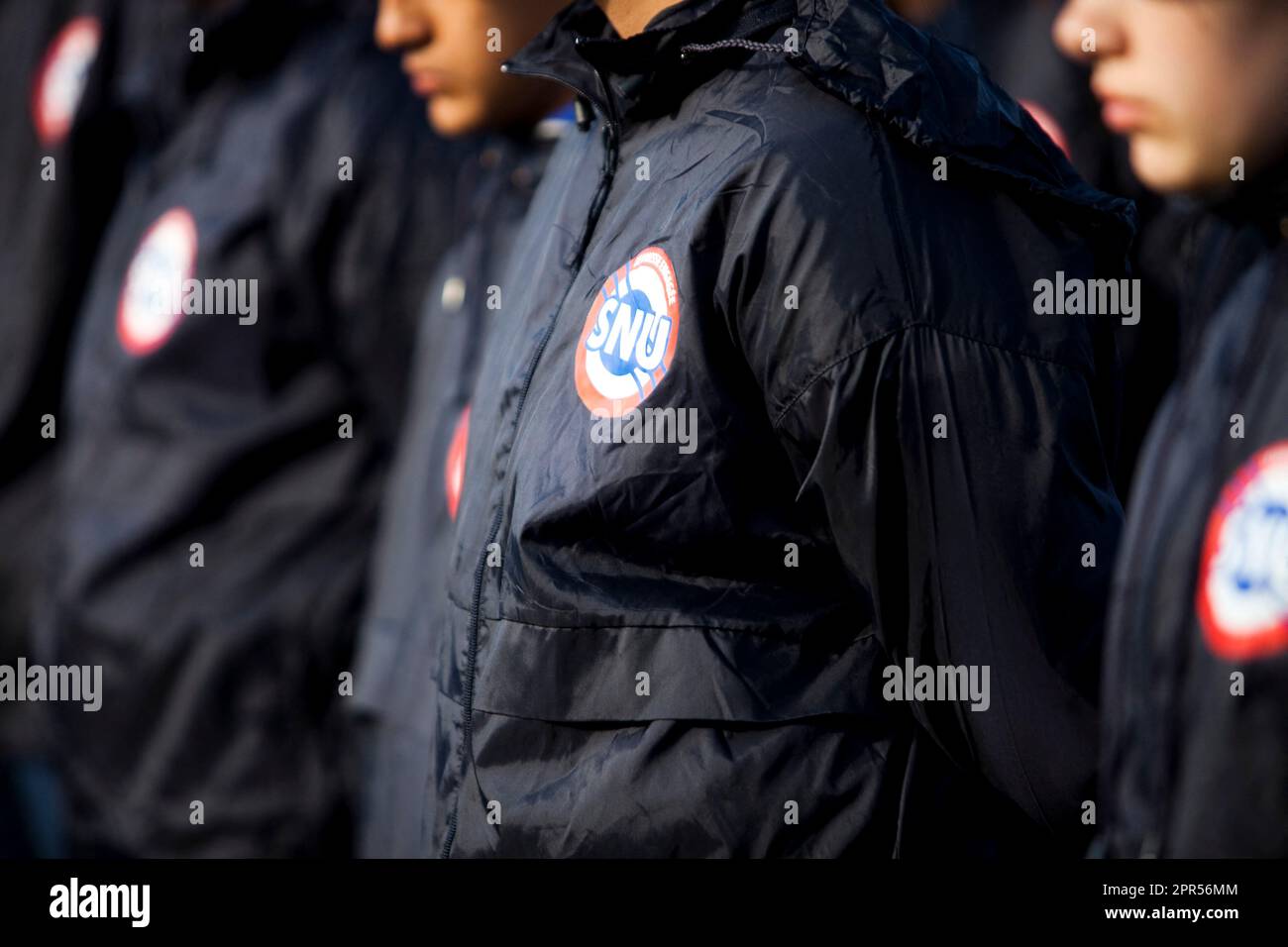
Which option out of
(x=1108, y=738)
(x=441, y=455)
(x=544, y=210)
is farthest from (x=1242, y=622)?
(x=441, y=455)

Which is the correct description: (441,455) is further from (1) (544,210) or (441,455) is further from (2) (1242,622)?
(2) (1242,622)

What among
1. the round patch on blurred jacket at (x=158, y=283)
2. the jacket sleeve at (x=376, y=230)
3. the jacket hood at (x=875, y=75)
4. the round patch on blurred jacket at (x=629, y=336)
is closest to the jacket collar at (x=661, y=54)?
the jacket hood at (x=875, y=75)

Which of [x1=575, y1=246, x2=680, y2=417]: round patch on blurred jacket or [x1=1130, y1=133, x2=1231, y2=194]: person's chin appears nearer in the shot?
[x1=1130, y1=133, x2=1231, y2=194]: person's chin

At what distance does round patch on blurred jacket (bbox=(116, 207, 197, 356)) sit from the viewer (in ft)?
8.97

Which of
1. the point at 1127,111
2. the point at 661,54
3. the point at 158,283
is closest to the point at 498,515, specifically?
the point at 661,54

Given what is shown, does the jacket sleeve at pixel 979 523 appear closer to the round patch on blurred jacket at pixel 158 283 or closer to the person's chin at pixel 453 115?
the person's chin at pixel 453 115

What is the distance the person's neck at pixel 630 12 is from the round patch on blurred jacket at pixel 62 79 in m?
2.17

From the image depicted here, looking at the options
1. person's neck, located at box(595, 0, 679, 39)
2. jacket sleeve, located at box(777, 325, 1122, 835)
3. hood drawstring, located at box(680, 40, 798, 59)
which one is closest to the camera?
jacket sleeve, located at box(777, 325, 1122, 835)

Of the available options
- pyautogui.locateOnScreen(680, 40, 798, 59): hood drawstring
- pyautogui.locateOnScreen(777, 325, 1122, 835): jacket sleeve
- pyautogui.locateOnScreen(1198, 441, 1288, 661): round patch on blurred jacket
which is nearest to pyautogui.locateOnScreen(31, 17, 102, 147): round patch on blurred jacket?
pyautogui.locateOnScreen(680, 40, 798, 59): hood drawstring

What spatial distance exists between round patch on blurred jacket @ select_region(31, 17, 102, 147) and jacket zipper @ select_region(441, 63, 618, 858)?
7.31 feet

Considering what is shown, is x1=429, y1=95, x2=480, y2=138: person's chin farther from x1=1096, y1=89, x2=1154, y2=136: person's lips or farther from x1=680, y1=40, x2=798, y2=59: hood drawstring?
x1=1096, y1=89, x2=1154, y2=136: person's lips

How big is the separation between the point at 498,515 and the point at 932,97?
0.48m

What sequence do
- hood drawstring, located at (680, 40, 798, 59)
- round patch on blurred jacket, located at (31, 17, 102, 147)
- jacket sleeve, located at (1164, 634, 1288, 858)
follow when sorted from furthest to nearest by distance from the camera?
round patch on blurred jacket, located at (31, 17, 102, 147) < hood drawstring, located at (680, 40, 798, 59) < jacket sleeve, located at (1164, 634, 1288, 858)

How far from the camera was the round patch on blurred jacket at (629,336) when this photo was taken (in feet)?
4.54
